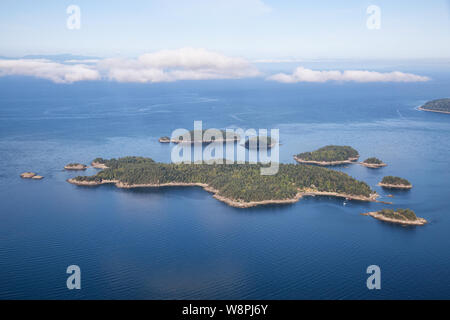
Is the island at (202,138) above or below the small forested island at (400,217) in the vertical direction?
above

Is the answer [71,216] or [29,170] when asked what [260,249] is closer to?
[71,216]

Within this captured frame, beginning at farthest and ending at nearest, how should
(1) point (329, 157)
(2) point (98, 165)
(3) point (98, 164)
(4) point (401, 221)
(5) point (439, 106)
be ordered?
1. (5) point (439, 106)
2. (1) point (329, 157)
3. (3) point (98, 164)
4. (2) point (98, 165)
5. (4) point (401, 221)

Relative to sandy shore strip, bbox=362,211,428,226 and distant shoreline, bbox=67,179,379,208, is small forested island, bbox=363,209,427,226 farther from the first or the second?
distant shoreline, bbox=67,179,379,208

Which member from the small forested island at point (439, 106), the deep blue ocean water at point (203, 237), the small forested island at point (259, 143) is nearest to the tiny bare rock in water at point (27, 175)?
the deep blue ocean water at point (203, 237)

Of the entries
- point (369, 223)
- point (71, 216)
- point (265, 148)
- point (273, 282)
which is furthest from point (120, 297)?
point (265, 148)

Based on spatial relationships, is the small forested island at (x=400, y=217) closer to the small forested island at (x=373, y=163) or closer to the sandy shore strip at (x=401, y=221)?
the sandy shore strip at (x=401, y=221)

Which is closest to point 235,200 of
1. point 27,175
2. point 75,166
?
point 75,166

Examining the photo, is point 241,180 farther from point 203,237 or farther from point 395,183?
point 395,183
